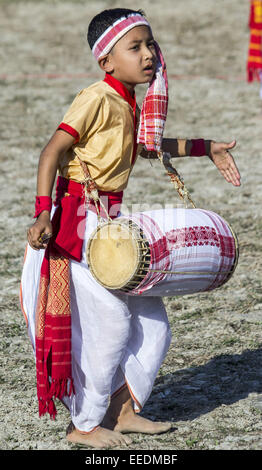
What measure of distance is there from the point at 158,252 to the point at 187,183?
4.62 m

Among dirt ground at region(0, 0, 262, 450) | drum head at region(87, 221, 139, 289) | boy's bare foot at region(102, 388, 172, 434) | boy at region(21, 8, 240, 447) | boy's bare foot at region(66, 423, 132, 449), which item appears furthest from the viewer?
dirt ground at region(0, 0, 262, 450)

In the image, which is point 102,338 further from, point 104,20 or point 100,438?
point 104,20

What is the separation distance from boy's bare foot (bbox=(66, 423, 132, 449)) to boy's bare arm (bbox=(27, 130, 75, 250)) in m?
0.81

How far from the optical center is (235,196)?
697 cm

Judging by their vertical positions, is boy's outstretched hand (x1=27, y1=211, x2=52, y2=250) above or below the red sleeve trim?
below

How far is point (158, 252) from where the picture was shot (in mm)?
2877

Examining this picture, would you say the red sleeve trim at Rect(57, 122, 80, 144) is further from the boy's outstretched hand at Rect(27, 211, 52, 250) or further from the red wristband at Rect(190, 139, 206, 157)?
the red wristband at Rect(190, 139, 206, 157)

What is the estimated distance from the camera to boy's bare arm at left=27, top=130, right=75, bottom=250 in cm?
286

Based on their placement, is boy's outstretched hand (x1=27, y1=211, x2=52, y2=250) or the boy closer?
boy's outstretched hand (x1=27, y1=211, x2=52, y2=250)

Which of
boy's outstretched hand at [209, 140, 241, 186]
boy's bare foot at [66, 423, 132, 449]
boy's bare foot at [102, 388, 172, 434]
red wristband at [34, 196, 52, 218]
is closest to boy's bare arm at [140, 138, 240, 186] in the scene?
boy's outstretched hand at [209, 140, 241, 186]

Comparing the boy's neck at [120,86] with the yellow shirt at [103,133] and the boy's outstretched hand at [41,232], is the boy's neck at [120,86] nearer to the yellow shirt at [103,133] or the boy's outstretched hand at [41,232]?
the yellow shirt at [103,133]

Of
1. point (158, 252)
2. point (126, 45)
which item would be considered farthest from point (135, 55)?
point (158, 252)

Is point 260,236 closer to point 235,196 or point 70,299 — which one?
point 235,196

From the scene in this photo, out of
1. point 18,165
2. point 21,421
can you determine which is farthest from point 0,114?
point 21,421
